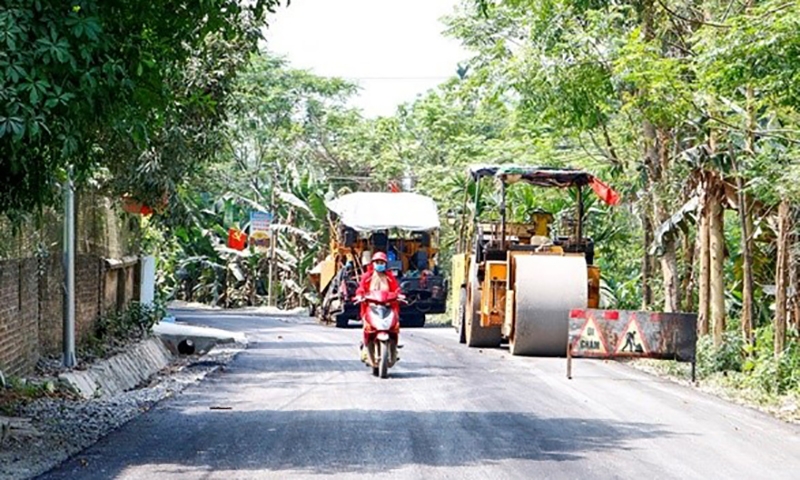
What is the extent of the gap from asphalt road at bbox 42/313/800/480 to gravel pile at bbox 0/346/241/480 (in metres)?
0.28

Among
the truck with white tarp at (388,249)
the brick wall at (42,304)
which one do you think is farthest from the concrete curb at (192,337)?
the truck with white tarp at (388,249)

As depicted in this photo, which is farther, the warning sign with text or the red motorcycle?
the red motorcycle

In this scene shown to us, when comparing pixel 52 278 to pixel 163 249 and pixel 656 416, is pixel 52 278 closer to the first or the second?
pixel 656 416

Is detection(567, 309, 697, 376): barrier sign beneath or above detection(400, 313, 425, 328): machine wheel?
above

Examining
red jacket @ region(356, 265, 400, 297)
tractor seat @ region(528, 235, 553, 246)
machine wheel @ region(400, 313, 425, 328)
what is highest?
tractor seat @ region(528, 235, 553, 246)

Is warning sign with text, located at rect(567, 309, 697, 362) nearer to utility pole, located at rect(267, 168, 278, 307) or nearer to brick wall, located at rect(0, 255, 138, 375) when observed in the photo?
brick wall, located at rect(0, 255, 138, 375)

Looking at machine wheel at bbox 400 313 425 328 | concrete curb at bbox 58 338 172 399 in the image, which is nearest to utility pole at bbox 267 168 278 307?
machine wheel at bbox 400 313 425 328

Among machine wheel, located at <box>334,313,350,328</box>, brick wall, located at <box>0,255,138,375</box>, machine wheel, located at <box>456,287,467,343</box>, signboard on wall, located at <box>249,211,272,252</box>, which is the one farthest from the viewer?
signboard on wall, located at <box>249,211,272,252</box>

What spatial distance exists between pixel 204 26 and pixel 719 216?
37.0 feet

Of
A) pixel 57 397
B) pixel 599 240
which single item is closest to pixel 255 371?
pixel 57 397

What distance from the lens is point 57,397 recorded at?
16.1 meters

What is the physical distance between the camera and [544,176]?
23.8m

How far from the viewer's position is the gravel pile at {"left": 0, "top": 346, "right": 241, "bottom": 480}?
438 inches

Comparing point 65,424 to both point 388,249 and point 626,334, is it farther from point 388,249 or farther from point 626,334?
point 388,249
